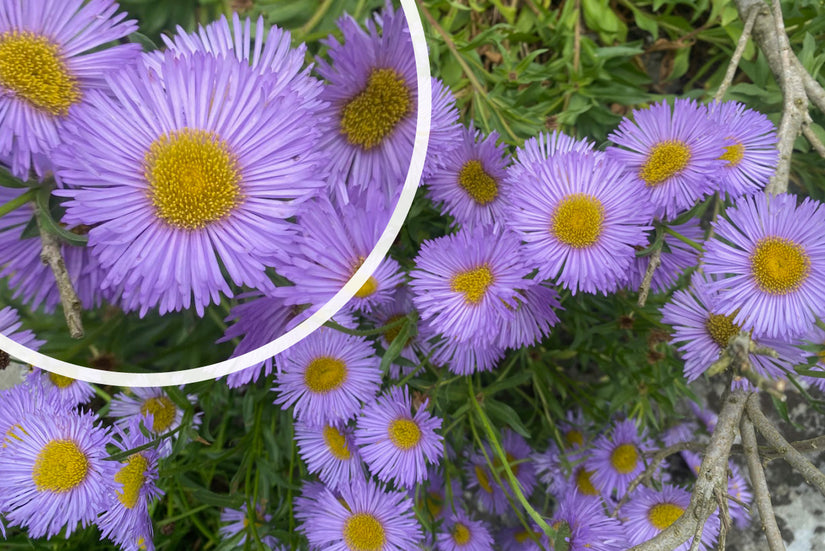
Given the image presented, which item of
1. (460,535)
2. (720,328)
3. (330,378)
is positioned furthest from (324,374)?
(720,328)

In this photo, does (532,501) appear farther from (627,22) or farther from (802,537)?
(627,22)

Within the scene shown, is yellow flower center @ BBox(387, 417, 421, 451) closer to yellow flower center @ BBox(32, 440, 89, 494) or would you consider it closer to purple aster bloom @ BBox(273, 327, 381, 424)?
purple aster bloom @ BBox(273, 327, 381, 424)

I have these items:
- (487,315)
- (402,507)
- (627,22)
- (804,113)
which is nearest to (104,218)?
(487,315)

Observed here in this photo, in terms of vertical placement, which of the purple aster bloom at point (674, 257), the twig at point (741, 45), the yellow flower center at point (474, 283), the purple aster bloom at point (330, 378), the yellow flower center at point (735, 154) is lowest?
the purple aster bloom at point (330, 378)

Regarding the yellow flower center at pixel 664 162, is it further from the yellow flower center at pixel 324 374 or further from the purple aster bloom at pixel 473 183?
the yellow flower center at pixel 324 374

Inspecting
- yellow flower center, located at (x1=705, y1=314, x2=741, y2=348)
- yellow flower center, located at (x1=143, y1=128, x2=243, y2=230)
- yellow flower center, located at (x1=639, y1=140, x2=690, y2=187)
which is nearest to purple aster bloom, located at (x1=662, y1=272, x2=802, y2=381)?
yellow flower center, located at (x1=705, y1=314, x2=741, y2=348)

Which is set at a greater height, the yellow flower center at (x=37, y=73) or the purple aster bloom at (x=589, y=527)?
the yellow flower center at (x=37, y=73)

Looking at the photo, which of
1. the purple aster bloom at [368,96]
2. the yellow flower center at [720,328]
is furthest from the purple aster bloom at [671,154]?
the purple aster bloom at [368,96]
